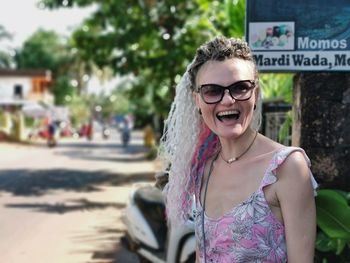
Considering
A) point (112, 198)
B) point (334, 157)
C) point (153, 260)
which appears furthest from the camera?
point (112, 198)

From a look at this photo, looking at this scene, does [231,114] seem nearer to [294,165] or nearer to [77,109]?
[294,165]

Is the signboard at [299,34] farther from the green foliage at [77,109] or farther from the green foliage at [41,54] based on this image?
the green foliage at [41,54]

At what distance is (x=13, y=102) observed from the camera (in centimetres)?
6819

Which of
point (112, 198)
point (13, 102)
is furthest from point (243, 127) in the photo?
point (13, 102)

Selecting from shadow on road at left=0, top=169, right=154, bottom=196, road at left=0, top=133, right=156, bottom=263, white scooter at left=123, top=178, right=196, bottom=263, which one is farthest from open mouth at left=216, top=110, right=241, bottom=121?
shadow on road at left=0, top=169, right=154, bottom=196

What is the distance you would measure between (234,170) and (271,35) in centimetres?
143

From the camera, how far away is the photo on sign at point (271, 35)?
3.28 metres

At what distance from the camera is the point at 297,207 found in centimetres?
188

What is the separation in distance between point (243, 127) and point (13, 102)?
68531mm

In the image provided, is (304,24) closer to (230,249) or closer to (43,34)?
(230,249)

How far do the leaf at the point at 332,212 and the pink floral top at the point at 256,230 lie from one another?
3.18 ft

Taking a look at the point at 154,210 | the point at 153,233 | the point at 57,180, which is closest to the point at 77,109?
the point at 57,180

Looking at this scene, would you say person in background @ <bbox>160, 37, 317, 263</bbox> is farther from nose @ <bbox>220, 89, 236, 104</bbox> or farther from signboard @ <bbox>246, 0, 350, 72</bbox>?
signboard @ <bbox>246, 0, 350, 72</bbox>

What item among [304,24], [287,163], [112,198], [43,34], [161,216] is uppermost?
[43,34]
